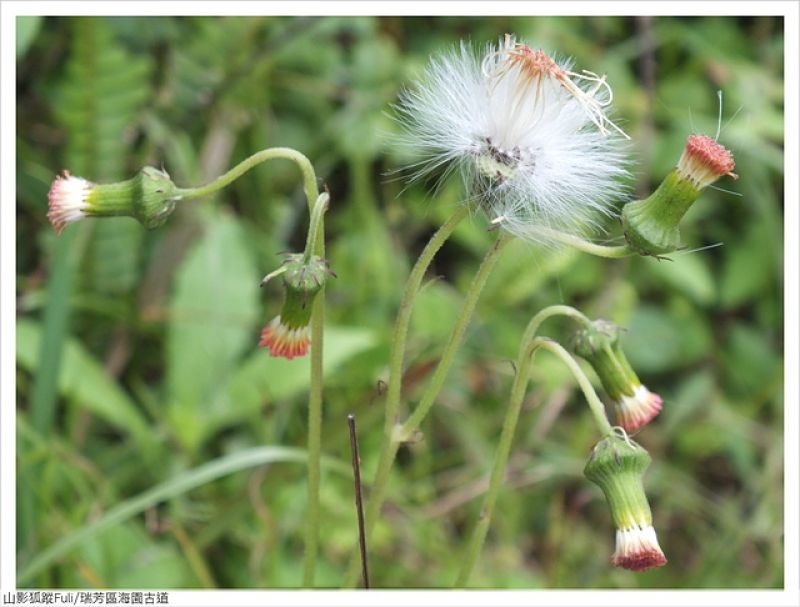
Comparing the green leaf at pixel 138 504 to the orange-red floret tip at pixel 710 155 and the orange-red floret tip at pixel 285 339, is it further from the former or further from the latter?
the orange-red floret tip at pixel 710 155

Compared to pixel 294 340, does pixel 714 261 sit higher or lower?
higher

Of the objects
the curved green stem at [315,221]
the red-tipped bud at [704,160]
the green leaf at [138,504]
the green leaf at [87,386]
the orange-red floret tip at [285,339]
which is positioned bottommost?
the green leaf at [138,504]

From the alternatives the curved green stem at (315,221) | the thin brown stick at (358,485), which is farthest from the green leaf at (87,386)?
the curved green stem at (315,221)

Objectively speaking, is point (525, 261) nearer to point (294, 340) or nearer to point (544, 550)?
point (544, 550)

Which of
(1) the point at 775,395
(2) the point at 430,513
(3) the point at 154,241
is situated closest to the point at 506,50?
(2) the point at 430,513

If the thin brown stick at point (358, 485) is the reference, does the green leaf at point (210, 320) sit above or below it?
above

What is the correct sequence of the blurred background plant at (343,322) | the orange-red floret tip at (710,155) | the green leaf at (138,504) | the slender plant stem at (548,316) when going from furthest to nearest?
the blurred background plant at (343,322)
the green leaf at (138,504)
the slender plant stem at (548,316)
the orange-red floret tip at (710,155)
